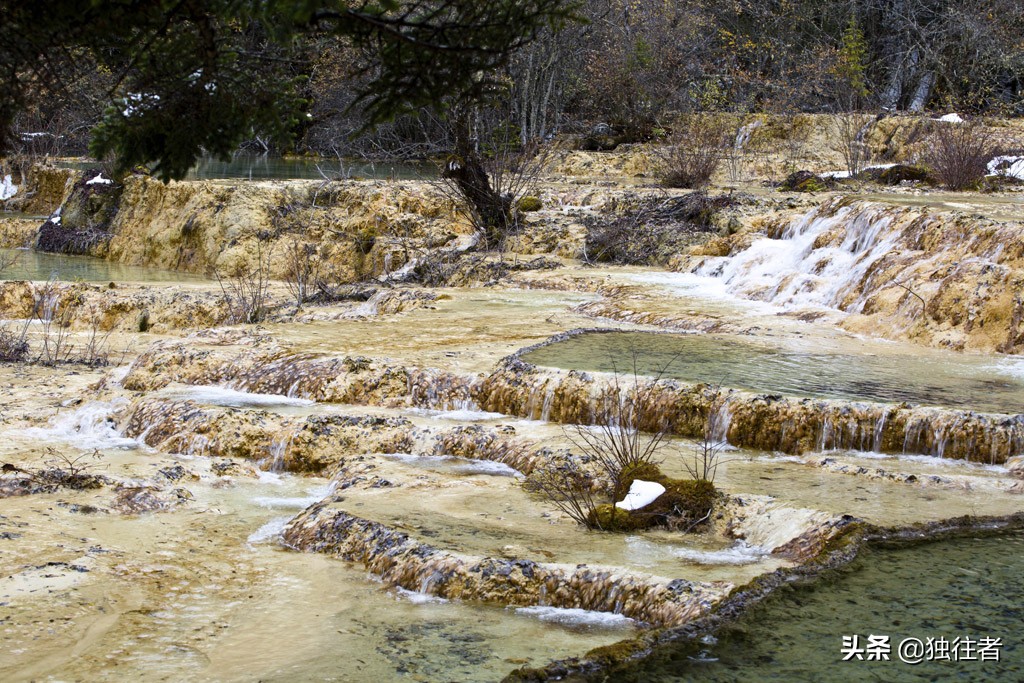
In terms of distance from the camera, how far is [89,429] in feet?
27.7

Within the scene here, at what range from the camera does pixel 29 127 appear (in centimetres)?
2545

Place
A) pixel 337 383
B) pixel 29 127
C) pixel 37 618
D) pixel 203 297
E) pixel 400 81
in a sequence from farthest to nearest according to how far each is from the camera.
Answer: pixel 29 127 < pixel 203 297 < pixel 337 383 < pixel 37 618 < pixel 400 81

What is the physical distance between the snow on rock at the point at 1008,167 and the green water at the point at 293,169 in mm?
9047

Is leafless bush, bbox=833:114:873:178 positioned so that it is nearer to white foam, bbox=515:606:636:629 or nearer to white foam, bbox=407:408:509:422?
white foam, bbox=407:408:509:422

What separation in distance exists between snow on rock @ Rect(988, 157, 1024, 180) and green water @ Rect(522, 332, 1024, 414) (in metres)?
8.27

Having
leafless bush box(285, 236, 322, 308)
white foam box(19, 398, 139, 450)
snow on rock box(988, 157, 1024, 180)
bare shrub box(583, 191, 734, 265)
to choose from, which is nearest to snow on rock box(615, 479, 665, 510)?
white foam box(19, 398, 139, 450)

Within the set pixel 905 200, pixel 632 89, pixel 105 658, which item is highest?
pixel 632 89

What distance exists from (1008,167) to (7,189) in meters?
17.7

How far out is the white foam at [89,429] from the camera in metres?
8.07

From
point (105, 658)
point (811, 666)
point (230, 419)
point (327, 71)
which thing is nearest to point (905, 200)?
point (230, 419)

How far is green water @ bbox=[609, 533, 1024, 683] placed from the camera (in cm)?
411

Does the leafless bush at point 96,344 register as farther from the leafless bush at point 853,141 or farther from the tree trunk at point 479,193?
the leafless bush at point 853,141

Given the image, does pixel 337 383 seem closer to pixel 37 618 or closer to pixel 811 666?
pixel 37 618

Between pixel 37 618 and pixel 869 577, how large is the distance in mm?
3492
